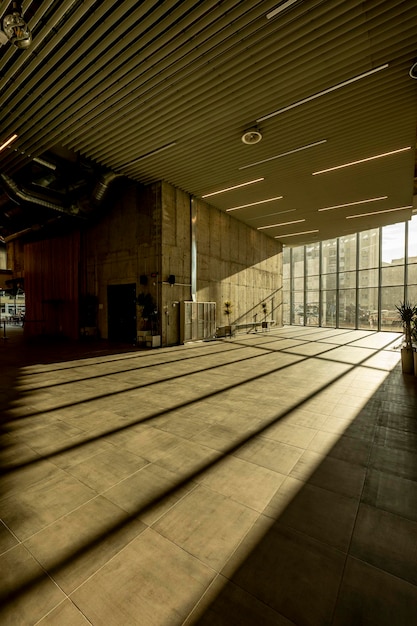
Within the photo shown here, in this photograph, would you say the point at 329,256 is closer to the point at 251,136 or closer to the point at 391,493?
the point at 251,136

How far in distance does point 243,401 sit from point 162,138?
688cm

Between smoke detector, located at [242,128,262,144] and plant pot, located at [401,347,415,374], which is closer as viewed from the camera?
plant pot, located at [401,347,415,374]

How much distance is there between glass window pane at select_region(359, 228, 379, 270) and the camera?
55.2 feet

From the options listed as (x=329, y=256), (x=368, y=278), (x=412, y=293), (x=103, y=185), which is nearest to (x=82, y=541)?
(x=103, y=185)

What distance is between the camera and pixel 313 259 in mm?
19922

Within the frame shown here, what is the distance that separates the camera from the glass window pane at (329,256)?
18.8 meters

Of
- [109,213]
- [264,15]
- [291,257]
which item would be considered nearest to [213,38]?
[264,15]

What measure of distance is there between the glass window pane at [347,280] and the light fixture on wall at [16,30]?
17.9 metres

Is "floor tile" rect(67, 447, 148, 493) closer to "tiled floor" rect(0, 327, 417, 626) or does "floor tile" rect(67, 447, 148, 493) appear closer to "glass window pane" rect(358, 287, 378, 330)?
"tiled floor" rect(0, 327, 417, 626)

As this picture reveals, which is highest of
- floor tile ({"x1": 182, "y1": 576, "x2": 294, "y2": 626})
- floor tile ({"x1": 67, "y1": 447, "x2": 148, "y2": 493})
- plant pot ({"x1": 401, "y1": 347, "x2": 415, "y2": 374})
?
plant pot ({"x1": 401, "y1": 347, "x2": 415, "y2": 374})

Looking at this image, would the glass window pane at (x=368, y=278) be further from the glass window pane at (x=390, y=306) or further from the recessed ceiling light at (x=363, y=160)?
the recessed ceiling light at (x=363, y=160)

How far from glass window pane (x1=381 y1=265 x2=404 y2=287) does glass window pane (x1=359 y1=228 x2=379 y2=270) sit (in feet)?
2.33

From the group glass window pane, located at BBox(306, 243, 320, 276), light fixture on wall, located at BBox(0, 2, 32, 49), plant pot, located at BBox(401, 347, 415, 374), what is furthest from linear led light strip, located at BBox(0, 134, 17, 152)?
glass window pane, located at BBox(306, 243, 320, 276)

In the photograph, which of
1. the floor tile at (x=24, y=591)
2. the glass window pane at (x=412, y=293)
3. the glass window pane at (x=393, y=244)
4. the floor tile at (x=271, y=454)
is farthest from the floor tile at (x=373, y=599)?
the glass window pane at (x=393, y=244)
